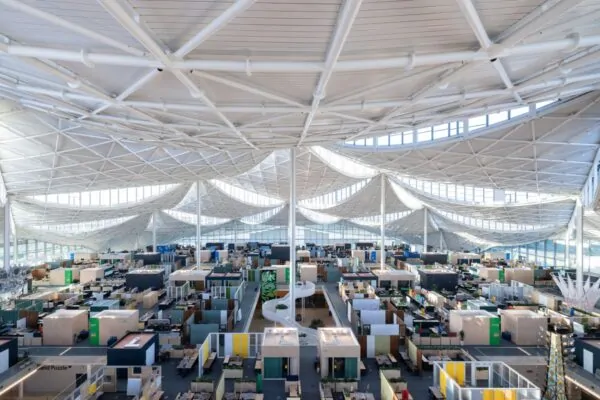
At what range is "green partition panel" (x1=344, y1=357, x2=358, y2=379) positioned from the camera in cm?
2109

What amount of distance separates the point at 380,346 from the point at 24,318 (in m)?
23.7

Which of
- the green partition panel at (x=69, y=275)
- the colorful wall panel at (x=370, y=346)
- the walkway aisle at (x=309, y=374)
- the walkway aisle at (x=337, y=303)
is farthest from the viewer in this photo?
the green partition panel at (x=69, y=275)

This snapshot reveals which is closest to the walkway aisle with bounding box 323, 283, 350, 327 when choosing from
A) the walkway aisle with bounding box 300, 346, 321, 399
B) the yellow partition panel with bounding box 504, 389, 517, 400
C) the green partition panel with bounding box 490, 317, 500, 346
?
the walkway aisle with bounding box 300, 346, 321, 399

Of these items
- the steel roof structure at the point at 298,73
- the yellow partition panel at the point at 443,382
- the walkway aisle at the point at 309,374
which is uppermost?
the steel roof structure at the point at 298,73

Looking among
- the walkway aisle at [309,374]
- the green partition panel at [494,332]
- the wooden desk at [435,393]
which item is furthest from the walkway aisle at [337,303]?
the wooden desk at [435,393]

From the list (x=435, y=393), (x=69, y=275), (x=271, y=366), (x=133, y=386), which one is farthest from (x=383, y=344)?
(x=69, y=275)

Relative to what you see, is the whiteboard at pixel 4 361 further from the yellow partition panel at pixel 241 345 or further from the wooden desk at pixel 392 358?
the wooden desk at pixel 392 358

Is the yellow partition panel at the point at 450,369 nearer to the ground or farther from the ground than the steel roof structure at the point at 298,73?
nearer to the ground

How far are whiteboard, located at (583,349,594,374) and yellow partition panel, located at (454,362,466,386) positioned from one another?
612cm

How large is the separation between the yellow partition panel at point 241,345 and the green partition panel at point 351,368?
5.77 m

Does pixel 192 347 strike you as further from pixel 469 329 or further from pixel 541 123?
pixel 541 123

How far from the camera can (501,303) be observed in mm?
38375

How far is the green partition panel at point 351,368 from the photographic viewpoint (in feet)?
69.2

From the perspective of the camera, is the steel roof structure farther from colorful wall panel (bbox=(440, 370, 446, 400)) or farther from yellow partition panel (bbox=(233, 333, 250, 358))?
colorful wall panel (bbox=(440, 370, 446, 400))
